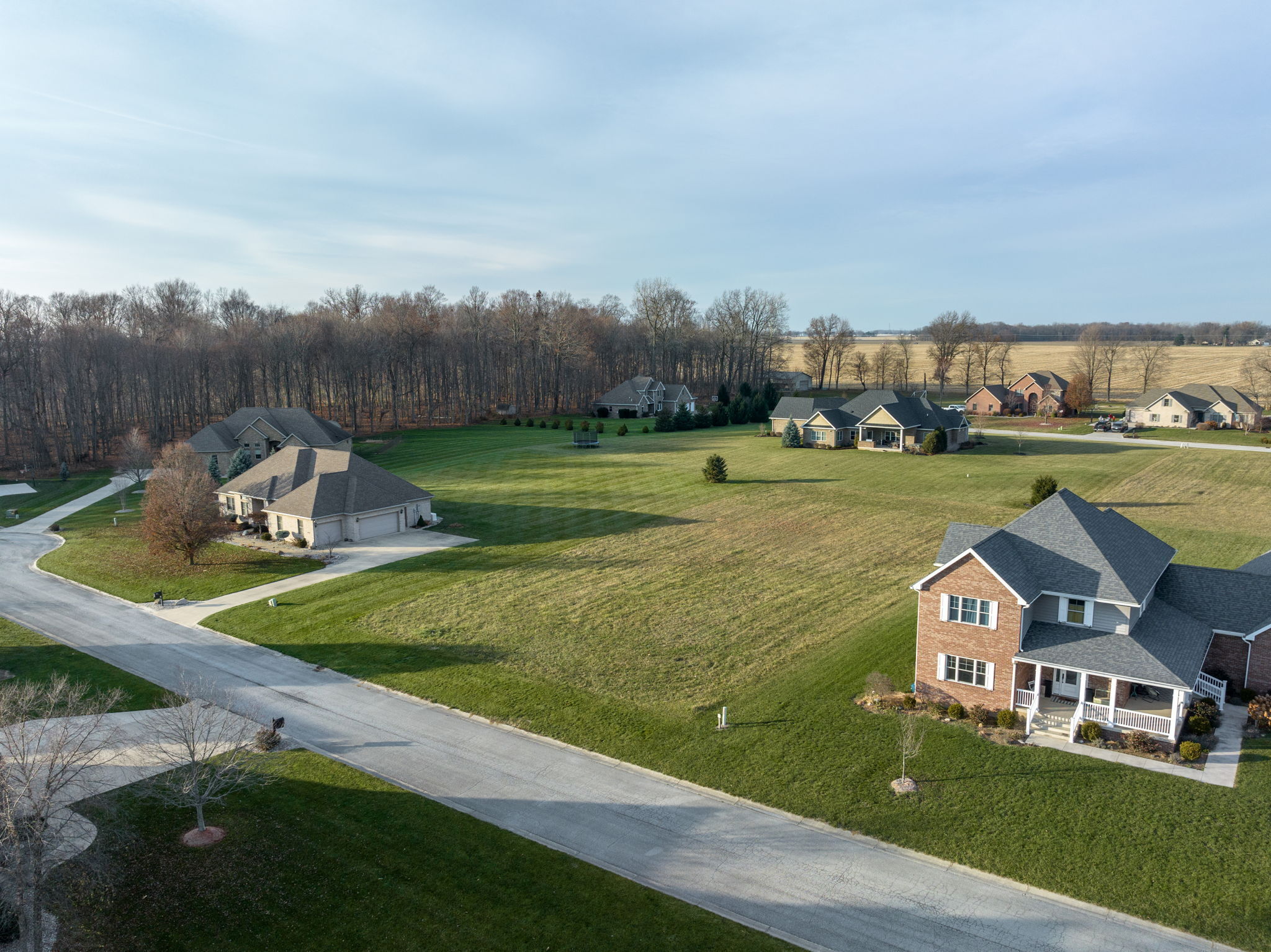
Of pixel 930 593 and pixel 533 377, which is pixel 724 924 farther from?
pixel 533 377

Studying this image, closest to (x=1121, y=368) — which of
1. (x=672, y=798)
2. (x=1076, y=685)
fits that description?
(x=1076, y=685)

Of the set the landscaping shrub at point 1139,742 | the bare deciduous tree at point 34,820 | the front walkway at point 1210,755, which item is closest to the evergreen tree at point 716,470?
the front walkway at point 1210,755

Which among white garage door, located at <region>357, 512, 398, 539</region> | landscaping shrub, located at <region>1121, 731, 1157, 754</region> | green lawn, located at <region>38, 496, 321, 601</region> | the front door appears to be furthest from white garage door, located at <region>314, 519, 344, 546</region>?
landscaping shrub, located at <region>1121, 731, 1157, 754</region>

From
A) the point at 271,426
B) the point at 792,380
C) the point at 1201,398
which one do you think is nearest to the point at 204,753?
the point at 271,426

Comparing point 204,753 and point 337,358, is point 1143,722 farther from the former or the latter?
point 337,358

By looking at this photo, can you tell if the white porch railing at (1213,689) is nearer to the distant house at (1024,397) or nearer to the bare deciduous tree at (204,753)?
the bare deciduous tree at (204,753)

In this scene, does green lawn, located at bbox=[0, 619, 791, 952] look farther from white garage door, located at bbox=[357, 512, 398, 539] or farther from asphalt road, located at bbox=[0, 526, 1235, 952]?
white garage door, located at bbox=[357, 512, 398, 539]
